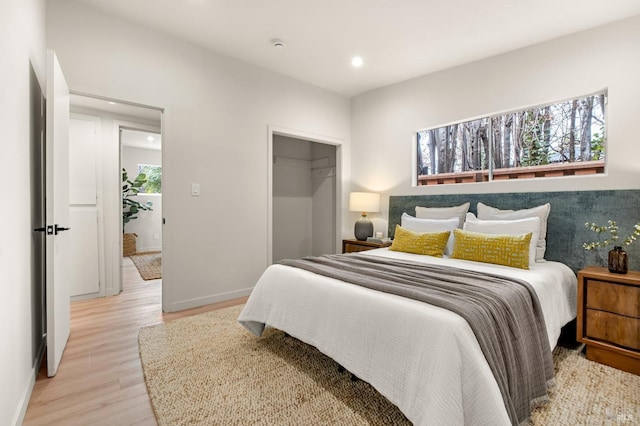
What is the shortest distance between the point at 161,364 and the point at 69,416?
0.55m

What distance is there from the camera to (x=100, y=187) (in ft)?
12.6

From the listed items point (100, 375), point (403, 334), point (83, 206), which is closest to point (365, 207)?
point (403, 334)

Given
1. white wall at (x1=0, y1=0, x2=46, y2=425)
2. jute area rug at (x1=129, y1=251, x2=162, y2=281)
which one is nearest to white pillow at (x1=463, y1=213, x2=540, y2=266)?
→ white wall at (x1=0, y1=0, x2=46, y2=425)

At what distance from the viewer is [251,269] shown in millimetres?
3764

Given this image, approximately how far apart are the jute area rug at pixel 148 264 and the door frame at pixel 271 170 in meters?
2.16

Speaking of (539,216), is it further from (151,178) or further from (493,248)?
(151,178)

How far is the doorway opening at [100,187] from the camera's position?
372 cm

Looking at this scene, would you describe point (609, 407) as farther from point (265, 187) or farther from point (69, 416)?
point (265, 187)

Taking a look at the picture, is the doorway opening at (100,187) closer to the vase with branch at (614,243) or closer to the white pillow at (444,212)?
the white pillow at (444,212)

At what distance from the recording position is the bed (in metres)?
1.23

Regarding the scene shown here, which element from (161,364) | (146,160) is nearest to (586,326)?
(161,364)

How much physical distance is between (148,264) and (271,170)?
3.53 metres

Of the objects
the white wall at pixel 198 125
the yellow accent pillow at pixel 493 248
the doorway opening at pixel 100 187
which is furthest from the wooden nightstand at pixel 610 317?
the doorway opening at pixel 100 187

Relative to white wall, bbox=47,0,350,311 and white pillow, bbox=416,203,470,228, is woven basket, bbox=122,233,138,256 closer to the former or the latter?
white wall, bbox=47,0,350,311
